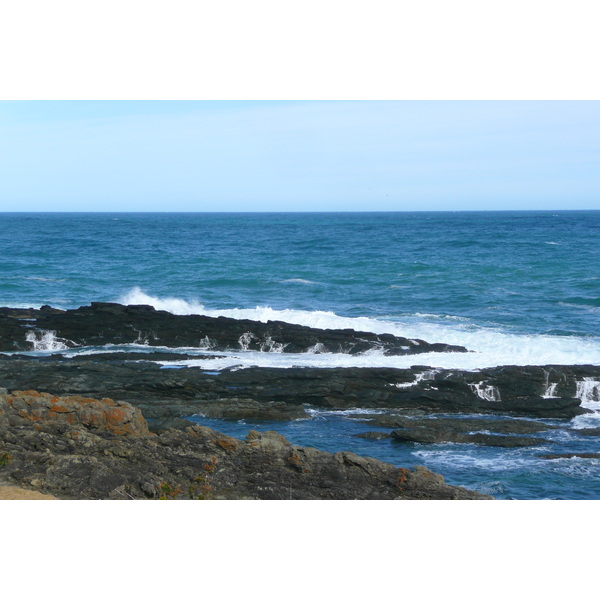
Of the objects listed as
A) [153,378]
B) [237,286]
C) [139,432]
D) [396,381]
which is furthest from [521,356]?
[237,286]

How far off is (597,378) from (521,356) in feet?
16.3

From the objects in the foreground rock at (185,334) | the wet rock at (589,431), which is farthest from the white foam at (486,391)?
the foreground rock at (185,334)

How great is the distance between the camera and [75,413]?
11375mm

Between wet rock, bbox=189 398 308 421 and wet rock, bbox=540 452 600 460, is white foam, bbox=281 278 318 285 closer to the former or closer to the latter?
wet rock, bbox=189 398 308 421

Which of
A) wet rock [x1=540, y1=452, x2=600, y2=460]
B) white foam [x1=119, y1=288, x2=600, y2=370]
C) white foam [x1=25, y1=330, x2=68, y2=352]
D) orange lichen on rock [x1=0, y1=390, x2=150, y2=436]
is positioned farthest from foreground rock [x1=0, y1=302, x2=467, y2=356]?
orange lichen on rock [x1=0, y1=390, x2=150, y2=436]

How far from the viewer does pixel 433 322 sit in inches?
1106

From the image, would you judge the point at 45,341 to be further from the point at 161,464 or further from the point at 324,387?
the point at 161,464

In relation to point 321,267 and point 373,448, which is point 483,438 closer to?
point 373,448

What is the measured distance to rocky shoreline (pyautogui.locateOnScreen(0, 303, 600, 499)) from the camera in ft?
31.4

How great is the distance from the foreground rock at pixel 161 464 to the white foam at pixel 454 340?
8.89 metres

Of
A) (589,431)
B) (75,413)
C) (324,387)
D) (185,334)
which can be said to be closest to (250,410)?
(324,387)

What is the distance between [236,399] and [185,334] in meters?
6.91

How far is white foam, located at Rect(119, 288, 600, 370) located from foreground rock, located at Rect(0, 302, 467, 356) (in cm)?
74

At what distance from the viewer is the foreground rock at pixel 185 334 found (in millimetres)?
21109
